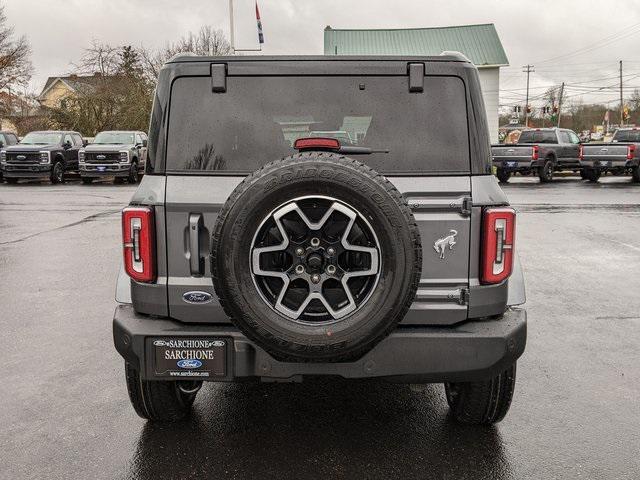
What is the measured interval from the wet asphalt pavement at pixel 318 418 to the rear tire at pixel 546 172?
58.6 feet

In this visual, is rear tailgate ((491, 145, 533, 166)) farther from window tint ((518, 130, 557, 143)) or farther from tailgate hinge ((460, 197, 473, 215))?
tailgate hinge ((460, 197, 473, 215))

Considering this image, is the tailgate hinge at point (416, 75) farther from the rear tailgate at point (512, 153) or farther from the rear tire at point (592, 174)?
the rear tire at point (592, 174)

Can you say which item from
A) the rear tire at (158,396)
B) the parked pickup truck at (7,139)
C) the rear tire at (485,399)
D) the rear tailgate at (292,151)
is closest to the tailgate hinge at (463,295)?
the rear tailgate at (292,151)

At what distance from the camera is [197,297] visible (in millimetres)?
3193

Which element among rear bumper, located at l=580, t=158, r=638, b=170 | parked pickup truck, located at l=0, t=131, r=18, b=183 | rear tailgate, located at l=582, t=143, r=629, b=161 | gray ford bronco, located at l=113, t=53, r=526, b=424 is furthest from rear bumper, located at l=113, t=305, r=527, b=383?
parked pickup truck, located at l=0, t=131, r=18, b=183

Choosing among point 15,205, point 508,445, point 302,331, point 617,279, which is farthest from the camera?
point 15,205

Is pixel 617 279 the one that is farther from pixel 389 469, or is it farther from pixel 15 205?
pixel 15 205

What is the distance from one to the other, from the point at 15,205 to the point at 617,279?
14.1 metres

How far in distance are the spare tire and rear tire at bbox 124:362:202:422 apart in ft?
3.20

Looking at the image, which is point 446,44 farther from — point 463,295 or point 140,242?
point 140,242

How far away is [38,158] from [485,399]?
896 inches

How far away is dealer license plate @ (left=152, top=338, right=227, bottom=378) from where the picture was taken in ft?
10.1

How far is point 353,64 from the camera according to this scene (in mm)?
3260

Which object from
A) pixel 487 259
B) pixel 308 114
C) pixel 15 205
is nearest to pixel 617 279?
pixel 487 259
